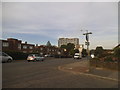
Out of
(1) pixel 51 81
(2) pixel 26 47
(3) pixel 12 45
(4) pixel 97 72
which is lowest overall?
(4) pixel 97 72

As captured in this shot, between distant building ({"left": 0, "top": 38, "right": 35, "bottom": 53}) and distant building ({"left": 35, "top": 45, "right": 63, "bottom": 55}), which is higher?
distant building ({"left": 0, "top": 38, "right": 35, "bottom": 53})

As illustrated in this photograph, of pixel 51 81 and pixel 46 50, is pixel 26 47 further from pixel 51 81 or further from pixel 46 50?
pixel 51 81

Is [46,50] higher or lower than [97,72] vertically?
lower

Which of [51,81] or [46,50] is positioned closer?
[51,81]

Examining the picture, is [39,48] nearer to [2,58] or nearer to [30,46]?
[30,46]

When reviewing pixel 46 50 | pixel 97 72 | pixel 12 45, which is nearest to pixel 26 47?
pixel 12 45

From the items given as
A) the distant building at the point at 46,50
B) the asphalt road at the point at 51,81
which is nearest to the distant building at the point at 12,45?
the distant building at the point at 46,50

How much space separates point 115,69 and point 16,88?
9.49 m

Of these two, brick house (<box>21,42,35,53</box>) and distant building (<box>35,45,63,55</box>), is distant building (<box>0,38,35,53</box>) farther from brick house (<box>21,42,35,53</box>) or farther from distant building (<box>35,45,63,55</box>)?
distant building (<box>35,45,63,55</box>)

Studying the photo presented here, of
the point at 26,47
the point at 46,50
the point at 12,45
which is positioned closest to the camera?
the point at 12,45

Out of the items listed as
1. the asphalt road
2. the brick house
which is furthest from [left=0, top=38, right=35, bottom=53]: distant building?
the asphalt road

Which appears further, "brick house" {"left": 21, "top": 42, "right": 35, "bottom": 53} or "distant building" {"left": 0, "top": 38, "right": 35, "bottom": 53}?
"brick house" {"left": 21, "top": 42, "right": 35, "bottom": 53}

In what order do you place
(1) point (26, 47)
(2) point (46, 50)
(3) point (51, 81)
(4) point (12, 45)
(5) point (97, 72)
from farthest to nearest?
(2) point (46, 50) < (1) point (26, 47) < (4) point (12, 45) < (5) point (97, 72) < (3) point (51, 81)

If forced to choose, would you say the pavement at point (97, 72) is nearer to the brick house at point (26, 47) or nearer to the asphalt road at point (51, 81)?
the asphalt road at point (51, 81)
